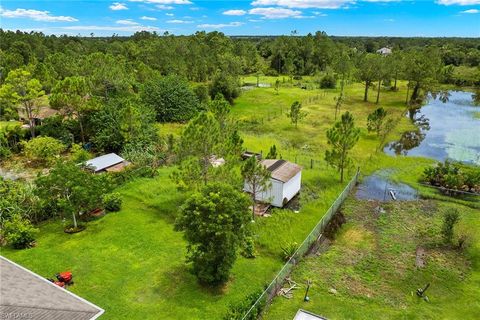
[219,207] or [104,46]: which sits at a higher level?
[104,46]

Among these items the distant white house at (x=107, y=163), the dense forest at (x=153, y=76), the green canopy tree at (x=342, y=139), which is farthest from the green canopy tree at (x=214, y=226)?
the dense forest at (x=153, y=76)

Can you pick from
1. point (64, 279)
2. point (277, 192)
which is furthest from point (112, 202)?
point (277, 192)

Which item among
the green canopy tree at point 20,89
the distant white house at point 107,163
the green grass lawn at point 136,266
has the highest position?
the green canopy tree at point 20,89

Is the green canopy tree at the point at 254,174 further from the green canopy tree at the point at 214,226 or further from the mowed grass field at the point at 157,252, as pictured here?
the green canopy tree at the point at 214,226

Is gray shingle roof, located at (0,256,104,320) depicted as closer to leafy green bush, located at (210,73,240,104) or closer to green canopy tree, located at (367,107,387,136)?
green canopy tree, located at (367,107,387,136)

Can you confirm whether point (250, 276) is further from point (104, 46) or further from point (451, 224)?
point (104, 46)

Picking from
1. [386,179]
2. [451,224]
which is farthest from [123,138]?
[451,224]

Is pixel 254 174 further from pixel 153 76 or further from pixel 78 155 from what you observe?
pixel 153 76
